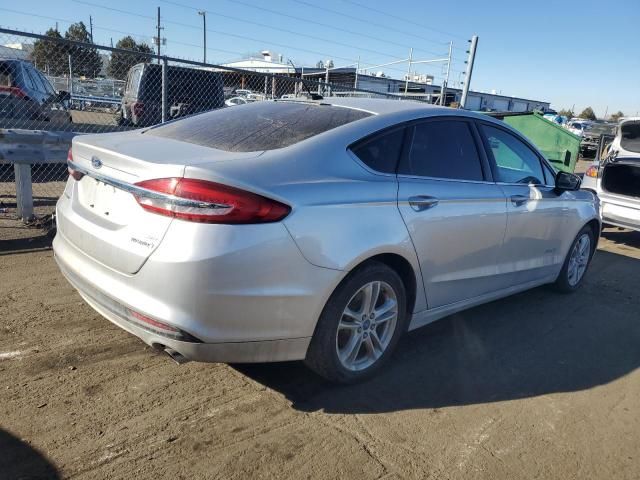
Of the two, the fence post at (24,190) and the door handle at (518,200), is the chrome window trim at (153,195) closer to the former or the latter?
the door handle at (518,200)

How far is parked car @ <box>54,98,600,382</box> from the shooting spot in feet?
7.78

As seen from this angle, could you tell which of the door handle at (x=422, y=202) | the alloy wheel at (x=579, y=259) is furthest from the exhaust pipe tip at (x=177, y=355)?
the alloy wheel at (x=579, y=259)

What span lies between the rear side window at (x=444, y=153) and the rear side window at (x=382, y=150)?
0.09 m

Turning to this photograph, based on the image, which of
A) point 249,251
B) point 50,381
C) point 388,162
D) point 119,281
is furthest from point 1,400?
point 388,162

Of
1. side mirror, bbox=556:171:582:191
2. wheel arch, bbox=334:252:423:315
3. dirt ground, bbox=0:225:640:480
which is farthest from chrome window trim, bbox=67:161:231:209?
side mirror, bbox=556:171:582:191

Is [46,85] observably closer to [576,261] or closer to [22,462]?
[22,462]

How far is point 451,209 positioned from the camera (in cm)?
338

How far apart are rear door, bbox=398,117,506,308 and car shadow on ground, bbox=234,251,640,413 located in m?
0.40

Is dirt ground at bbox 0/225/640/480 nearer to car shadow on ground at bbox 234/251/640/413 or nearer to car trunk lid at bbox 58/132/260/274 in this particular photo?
car shadow on ground at bbox 234/251/640/413

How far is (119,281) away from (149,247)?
297 millimetres

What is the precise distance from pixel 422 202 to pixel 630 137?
7010 millimetres

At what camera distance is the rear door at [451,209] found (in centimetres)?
320

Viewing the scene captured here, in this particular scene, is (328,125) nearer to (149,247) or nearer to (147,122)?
(149,247)

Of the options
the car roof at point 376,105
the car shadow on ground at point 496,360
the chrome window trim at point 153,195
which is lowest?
the car shadow on ground at point 496,360
